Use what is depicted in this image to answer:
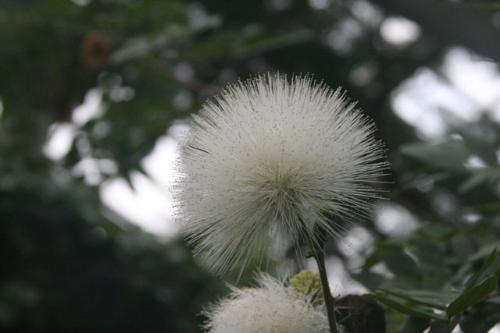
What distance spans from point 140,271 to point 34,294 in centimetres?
66

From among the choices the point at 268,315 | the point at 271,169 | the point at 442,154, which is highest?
the point at 442,154

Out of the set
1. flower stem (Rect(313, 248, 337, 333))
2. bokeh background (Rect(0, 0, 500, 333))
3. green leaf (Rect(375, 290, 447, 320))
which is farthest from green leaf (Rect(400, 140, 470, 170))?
flower stem (Rect(313, 248, 337, 333))

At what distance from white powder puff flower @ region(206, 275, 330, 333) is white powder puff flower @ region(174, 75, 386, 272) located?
0.08 m

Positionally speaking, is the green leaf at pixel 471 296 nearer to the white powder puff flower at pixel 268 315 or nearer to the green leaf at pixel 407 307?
the green leaf at pixel 407 307

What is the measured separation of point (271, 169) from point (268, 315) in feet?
0.74

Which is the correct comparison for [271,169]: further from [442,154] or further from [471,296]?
[442,154]

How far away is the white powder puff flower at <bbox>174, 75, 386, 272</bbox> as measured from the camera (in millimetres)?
1066

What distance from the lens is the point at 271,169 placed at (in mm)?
1102

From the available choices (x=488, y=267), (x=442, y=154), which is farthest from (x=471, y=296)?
(x=442, y=154)

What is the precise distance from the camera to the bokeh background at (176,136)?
1786 mm

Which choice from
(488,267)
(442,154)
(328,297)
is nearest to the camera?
(328,297)

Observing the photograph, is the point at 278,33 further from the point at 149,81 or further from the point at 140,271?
the point at 140,271

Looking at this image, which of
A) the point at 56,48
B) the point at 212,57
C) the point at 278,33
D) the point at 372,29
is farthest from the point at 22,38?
the point at 372,29

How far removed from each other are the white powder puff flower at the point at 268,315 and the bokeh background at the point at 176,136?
0.40 feet
